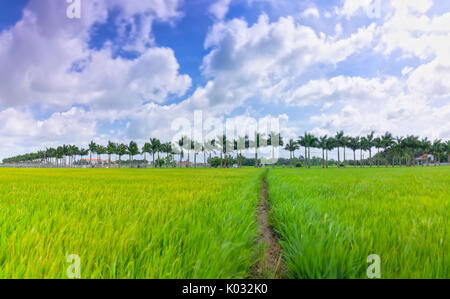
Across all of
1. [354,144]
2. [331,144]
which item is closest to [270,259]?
[331,144]

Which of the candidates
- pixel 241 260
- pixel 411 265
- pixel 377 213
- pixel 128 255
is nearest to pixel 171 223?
pixel 128 255

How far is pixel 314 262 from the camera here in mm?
1414

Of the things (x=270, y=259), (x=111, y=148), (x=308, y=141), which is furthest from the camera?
(x=111, y=148)

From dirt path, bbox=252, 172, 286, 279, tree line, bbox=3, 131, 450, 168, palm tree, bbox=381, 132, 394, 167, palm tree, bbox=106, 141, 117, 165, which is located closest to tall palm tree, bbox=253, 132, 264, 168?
tree line, bbox=3, 131, 450, 168

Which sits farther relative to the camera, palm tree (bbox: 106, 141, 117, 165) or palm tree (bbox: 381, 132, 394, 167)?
palm tree (bbox: 106, 141, 117, 165)

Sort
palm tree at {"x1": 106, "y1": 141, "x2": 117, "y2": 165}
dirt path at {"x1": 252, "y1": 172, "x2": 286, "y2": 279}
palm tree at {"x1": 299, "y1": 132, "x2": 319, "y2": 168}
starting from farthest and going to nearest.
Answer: palm tree at {"x1": 106, "y1": 141, "x2": 117, "y2": 165} → palm tree at {"x1": 299, "y1": 132, "x2": 319, "y2": 168} → dirt path at {"x1": 252, "y1": 172, "x2": 286, "y2": 279}

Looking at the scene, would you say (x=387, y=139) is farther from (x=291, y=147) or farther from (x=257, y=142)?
(x=257, y=142)

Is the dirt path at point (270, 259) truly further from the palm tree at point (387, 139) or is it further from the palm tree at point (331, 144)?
the palm tree at point (387, 139)

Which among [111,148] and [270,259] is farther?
[111,148]

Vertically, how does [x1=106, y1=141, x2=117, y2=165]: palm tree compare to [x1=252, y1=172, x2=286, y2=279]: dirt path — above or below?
above

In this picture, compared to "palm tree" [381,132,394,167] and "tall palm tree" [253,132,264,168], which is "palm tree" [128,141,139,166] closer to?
"tall palm tree" [253,132,264,168]

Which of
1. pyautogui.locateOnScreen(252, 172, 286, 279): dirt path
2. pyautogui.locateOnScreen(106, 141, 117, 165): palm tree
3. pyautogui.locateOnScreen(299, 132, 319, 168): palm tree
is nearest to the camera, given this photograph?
pyautogui.locateOnScreen(252, 172, 286, 279): dirt path
